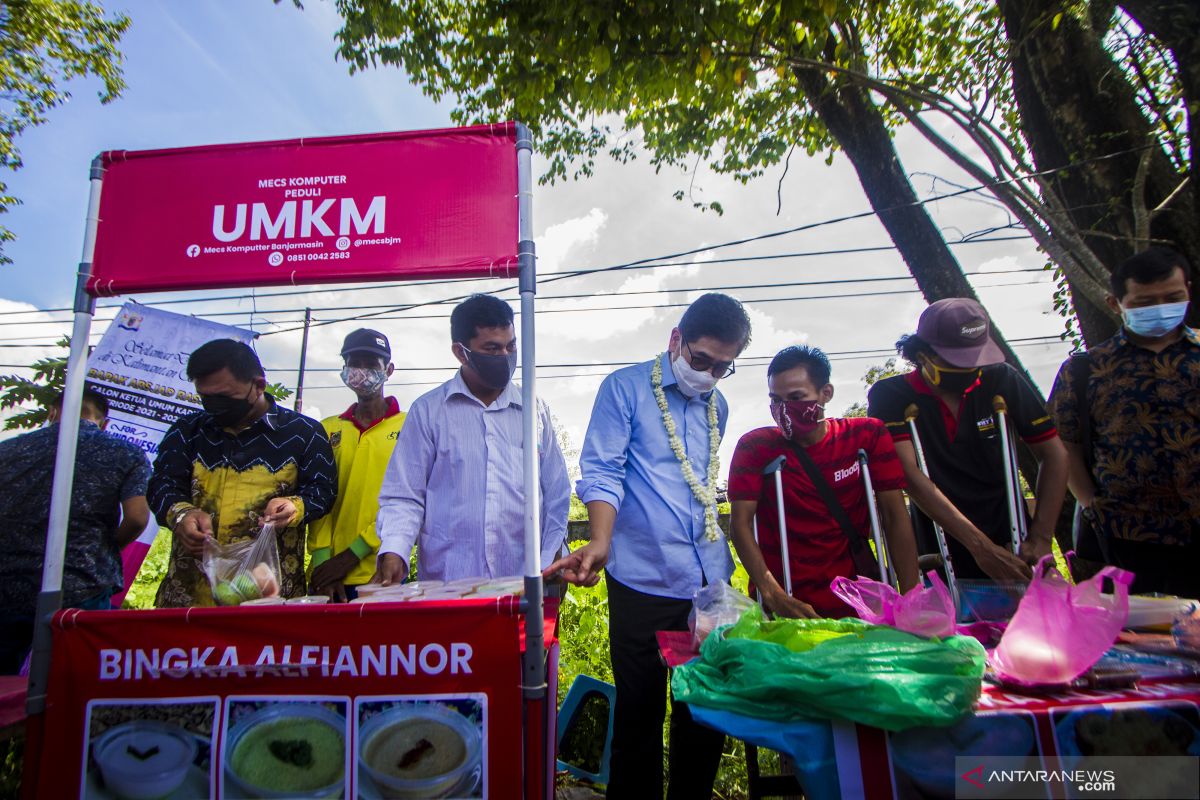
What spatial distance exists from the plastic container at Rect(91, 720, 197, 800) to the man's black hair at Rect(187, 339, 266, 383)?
1276 millimetres

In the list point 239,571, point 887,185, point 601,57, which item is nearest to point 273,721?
point 239,571

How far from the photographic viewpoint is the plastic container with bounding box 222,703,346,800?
1.54 meters

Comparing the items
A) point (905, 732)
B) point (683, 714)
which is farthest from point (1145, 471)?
point (683, 714)

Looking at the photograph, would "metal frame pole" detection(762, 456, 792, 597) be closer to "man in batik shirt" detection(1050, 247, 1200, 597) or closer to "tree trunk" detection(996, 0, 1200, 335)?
"man in batik shirt" detection(1050, 247, 1200, 597)

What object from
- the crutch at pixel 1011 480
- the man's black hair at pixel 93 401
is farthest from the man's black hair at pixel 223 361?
the crutch at pixel 1011 480

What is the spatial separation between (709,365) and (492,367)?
0.83 m

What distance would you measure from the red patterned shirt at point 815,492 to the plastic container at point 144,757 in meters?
1.87

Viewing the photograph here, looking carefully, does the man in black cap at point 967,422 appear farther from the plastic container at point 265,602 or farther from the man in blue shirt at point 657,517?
the plastic container at point 265,602

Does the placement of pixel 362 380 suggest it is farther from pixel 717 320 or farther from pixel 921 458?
pixel 921 458

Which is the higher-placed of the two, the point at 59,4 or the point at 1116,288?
the point at 59,4

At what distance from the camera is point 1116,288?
2.44m

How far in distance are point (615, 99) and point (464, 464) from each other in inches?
163

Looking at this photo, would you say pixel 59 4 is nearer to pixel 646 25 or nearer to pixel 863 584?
pixel 646 25

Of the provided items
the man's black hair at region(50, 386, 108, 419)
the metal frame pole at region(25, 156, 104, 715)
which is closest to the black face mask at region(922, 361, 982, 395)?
the metal frame pole at region(25, 156, 104, 715)
